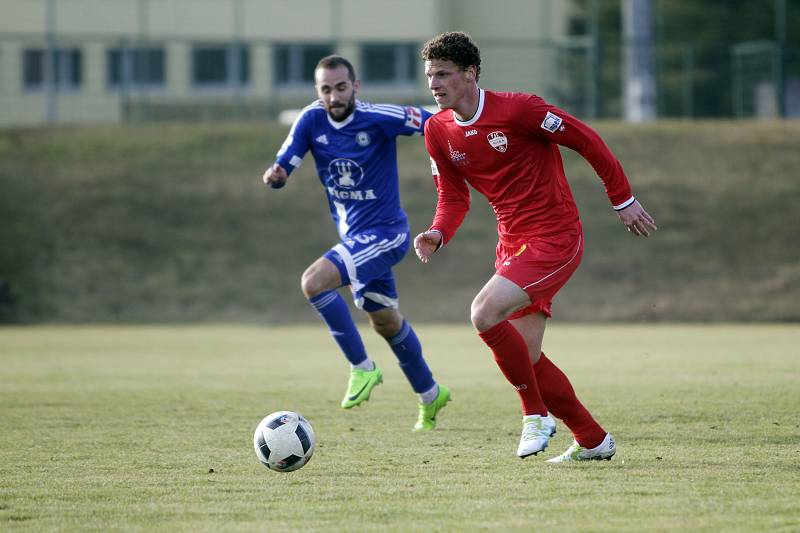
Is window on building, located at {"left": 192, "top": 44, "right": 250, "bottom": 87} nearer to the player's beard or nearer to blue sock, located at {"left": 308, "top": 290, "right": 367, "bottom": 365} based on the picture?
the player's beard

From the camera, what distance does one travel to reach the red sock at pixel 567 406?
611 cm

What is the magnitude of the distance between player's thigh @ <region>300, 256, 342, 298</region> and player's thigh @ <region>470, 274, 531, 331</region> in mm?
2002

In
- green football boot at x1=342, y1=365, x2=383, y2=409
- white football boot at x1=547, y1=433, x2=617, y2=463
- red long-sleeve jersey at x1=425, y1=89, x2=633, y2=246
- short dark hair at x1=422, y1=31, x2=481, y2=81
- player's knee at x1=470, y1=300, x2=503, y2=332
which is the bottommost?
green football boot at x1=342, y1=365, x2=383, y2=409

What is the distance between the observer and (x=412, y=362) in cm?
790

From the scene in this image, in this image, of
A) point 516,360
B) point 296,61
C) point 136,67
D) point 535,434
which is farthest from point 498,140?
point 136,67

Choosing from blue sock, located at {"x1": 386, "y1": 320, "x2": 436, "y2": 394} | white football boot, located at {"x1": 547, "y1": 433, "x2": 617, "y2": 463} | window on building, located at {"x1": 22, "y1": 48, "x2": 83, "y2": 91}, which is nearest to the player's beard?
blue sock, located at {"x1": 386, "y1": 320, "x2": 436, "y2": 394}

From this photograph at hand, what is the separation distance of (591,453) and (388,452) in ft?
3.73

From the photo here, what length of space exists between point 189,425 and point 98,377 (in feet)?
12.8

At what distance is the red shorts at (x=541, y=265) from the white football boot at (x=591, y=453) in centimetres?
76

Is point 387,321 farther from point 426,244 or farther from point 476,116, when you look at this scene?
point 476,116

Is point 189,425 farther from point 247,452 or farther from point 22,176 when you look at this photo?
point 22,176

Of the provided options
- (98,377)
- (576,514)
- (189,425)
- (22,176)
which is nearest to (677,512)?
(576,514)

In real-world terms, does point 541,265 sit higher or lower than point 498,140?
lower

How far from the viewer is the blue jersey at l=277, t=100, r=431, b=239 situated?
8297mm
